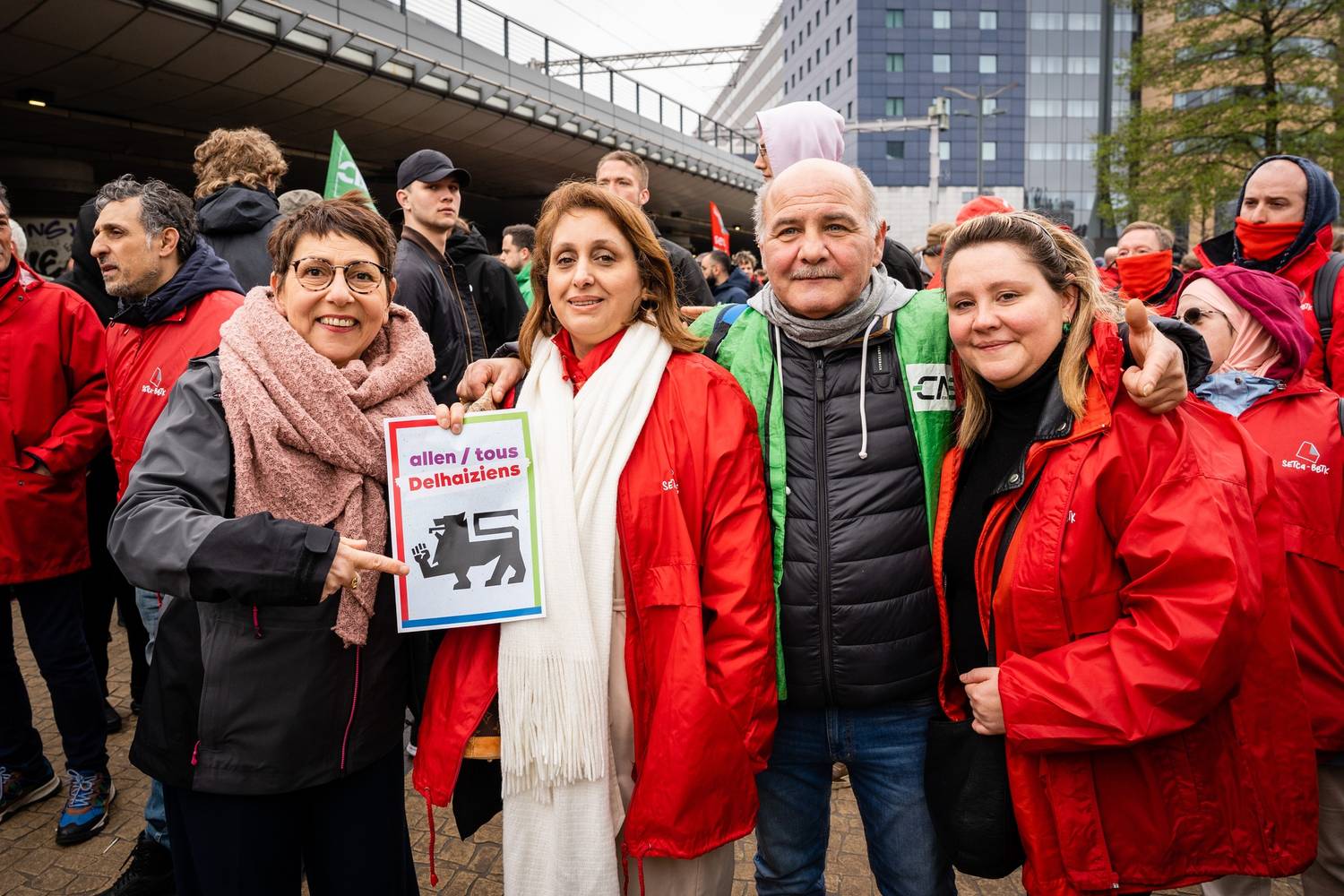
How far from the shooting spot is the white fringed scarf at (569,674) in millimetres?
1999

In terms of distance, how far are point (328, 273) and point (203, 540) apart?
0.80 metres

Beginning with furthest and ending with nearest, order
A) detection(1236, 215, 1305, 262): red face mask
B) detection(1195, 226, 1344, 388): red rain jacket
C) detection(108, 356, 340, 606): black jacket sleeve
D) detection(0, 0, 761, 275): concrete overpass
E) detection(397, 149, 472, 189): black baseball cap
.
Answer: detection(0, 0, 761, 275): concrete overpass < detection(397, 149, 472, 189): black baseball cap < detection(1236, 215, 1305, 262): red face mask < detection(1195, 226, 1344, 388): red rain jacket < detection(108, 356, 340, 606): black jacket sleeve

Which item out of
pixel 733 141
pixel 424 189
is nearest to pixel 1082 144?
pixel 733 141

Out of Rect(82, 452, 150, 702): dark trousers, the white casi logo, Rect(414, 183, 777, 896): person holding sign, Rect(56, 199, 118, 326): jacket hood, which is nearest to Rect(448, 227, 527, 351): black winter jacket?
Rect(56, 199, 118, 326): jacket hood

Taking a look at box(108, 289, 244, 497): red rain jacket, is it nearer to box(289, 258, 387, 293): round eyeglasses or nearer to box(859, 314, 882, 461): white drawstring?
box(289, 258, 387, 293): round eyeglasses

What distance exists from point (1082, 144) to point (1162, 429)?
8910cm

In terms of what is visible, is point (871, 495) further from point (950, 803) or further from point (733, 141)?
point (733, 141)

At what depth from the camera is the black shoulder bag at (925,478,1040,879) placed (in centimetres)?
201

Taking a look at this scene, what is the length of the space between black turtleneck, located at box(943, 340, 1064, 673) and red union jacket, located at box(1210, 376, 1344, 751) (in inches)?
32.5

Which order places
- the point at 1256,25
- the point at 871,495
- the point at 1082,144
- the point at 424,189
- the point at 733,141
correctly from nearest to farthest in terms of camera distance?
1. the point at 871,495
2. the point at 424,189
3. the point at 1256,25
4. the point at 733,141
5. the point at 1082,144

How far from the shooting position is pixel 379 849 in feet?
7.27

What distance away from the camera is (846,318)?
7.21ft

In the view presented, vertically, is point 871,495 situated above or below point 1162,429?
below

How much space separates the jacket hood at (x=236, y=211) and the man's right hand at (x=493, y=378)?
2.42m
